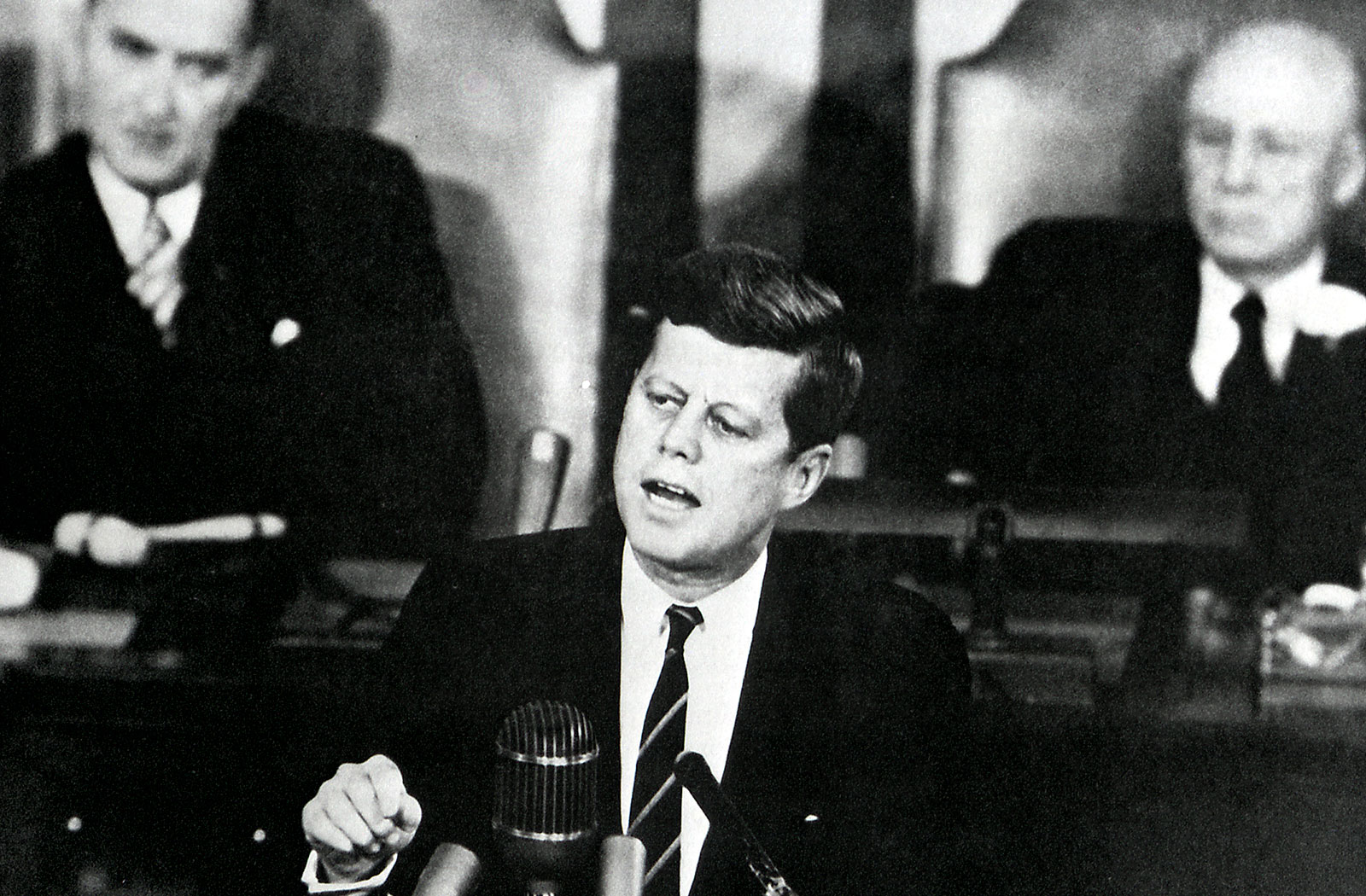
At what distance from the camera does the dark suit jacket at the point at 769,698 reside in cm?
250

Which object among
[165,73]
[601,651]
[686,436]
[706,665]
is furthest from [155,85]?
[706,665]

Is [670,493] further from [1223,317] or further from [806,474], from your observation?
[1223,317]

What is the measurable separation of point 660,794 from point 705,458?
0.56 m

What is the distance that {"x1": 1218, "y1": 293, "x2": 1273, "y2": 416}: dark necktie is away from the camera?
258 cm

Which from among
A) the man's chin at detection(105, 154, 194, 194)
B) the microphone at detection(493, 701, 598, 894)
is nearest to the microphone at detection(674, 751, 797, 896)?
the microphone at detection(493, 701, 598, 894)

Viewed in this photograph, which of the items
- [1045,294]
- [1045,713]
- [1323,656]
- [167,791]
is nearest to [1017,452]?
[1045,294]

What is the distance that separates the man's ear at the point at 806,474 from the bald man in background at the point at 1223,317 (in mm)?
292

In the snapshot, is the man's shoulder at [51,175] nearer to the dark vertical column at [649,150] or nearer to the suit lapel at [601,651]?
the dark vertical column at [649,150]

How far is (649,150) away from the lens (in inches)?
101

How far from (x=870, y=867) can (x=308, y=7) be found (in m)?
1.72

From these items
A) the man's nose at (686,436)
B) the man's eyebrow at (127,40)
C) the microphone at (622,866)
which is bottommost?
the microphone at (622,866)

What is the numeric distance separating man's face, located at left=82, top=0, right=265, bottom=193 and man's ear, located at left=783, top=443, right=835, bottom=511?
3.70 feet

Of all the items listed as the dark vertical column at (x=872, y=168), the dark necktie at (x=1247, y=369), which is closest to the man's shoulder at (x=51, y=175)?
the dark vertical column at (x=872, y=168)

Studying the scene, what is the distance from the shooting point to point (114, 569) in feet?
8.44
